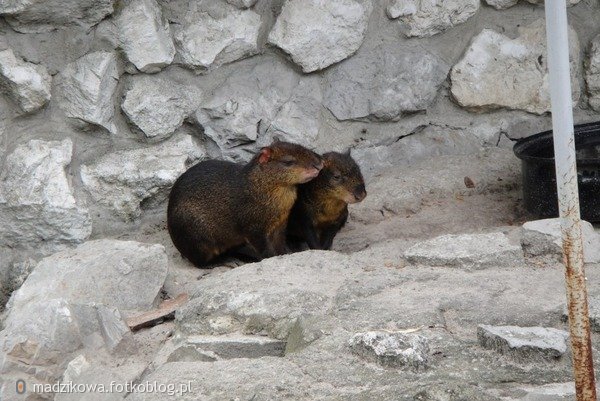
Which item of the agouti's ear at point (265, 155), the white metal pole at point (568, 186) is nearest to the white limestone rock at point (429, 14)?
the agouti's ear at point (265, 155)

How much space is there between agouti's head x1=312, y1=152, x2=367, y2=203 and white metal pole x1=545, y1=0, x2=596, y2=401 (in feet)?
9.11

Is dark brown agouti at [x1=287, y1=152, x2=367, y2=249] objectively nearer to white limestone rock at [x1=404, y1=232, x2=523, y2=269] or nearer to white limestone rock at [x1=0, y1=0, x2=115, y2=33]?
white limestone rock at [x1=404, y1=232, x2=523, y2=269]

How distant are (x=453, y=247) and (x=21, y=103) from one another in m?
2.22

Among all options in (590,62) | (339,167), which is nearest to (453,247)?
(339,167)

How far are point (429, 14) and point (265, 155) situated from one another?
4.08ft

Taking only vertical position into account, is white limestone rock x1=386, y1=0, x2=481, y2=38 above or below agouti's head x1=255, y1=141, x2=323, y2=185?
above

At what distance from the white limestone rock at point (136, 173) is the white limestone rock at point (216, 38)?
1.47 ft

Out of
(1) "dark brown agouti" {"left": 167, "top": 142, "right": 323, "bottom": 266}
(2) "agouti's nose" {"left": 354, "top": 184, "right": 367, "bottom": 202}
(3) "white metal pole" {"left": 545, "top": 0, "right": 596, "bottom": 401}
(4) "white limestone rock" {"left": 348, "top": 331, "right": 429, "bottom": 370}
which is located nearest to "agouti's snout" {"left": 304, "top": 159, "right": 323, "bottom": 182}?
(1) "dark brown agouti" {"left": 167, "top": 142, "right": 323, "bottom": 266}

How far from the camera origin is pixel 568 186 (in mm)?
2889

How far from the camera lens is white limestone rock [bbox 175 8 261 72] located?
536cm

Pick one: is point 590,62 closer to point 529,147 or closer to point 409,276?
point 529,147

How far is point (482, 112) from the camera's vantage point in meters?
6.05

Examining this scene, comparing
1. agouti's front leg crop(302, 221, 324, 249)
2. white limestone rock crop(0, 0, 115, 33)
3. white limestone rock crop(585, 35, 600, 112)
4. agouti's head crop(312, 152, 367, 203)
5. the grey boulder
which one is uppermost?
white limestone rock crop(0, 0, 115, 33)

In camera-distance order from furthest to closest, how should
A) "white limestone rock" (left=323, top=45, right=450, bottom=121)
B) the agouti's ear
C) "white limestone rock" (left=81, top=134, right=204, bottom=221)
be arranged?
"white limestone rock" (left=323, top=45, right=450, bottom=121)
the agouti's ear
"white limestone rock" (left=81, top=134, right=204, bottom=221)
